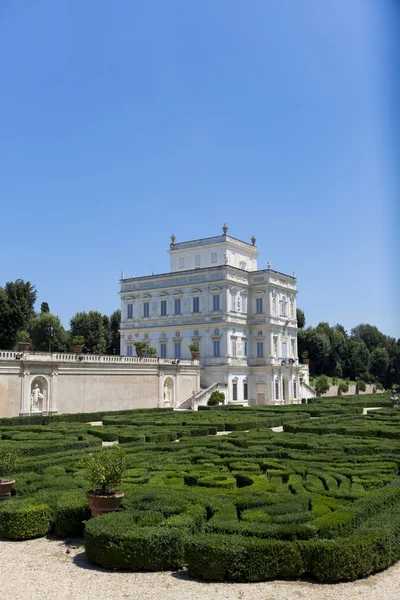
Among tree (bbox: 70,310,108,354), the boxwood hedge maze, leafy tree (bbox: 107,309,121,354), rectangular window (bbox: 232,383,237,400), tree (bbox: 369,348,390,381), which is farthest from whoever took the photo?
tree (bbox: 369,348,390,381)

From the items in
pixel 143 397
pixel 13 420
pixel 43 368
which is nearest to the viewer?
pixel 13 420

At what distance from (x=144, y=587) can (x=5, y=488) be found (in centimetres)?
450

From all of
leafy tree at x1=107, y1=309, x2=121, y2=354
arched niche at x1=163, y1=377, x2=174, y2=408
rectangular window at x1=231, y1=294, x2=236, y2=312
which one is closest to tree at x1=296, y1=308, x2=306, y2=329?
leafy tree at x1=107, y1=309, x2=121, y2=354

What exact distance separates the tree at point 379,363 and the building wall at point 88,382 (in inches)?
2084

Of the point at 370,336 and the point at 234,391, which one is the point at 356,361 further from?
the point at 234,391

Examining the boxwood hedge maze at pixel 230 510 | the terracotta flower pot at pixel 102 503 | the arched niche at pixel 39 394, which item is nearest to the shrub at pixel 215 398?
the arched niche at pixel 39 394

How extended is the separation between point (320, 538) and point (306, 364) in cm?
5303

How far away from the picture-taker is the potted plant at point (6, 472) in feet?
35.0

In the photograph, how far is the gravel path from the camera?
701 centimetres

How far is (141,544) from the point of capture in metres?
7.78

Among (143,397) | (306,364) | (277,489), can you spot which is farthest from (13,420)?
(306,364)

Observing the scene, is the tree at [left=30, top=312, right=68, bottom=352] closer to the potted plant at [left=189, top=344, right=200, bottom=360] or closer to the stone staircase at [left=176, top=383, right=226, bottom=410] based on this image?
the potted plant at [left=189, top=344, right=200, bottom=360]

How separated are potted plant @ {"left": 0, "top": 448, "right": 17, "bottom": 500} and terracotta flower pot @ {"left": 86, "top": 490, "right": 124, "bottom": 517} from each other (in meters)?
2.31

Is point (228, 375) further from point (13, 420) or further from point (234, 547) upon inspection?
point (234, 547)
